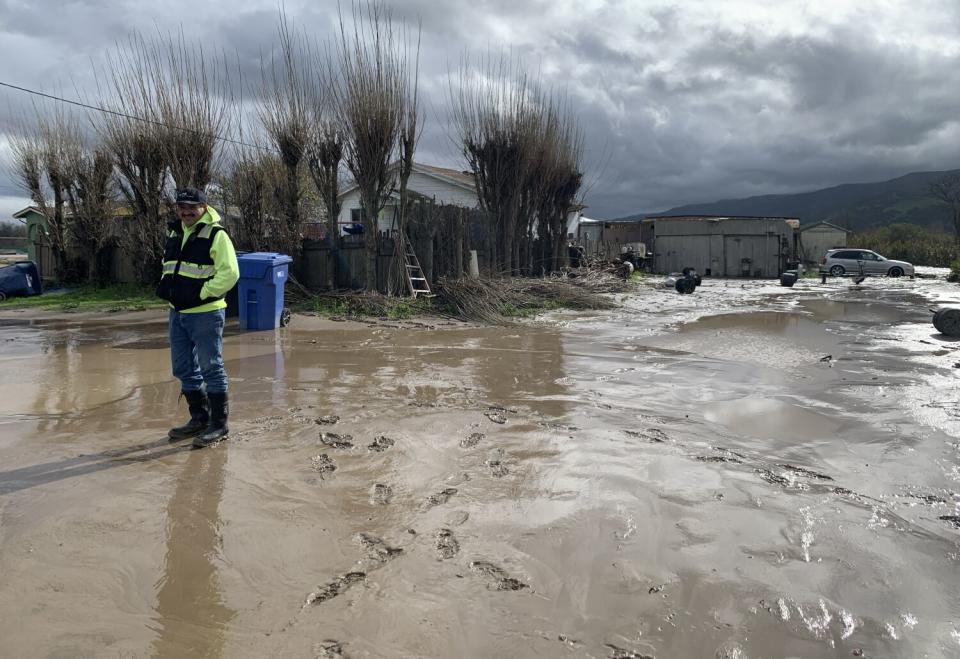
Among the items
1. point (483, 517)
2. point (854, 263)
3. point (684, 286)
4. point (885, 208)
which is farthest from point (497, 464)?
point (885, 208)

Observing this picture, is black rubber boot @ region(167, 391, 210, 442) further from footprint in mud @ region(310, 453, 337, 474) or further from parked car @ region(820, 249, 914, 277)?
parked car @ region(820, 249, 914, 277)

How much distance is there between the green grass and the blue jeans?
10270 millimetres

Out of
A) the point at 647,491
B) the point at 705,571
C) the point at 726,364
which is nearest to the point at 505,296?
the point at 726,364

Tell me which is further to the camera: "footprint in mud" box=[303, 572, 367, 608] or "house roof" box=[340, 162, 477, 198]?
"house roof" box=[340, 162, 477, 198]

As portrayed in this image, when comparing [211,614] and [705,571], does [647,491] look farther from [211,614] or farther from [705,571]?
[211,614]

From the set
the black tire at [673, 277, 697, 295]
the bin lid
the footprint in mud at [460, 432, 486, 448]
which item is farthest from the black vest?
the black tire at [673, 277, 697, 295]

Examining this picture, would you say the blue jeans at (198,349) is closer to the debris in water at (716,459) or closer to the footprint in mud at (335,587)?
the footprint in mud at (335,587)

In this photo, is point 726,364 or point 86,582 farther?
point 726,364

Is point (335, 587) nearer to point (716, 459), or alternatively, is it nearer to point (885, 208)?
point (716, 459)

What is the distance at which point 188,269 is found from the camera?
14.4 ft

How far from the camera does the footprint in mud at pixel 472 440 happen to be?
14.7ft

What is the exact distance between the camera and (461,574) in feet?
9.05

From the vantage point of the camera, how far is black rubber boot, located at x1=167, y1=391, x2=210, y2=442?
450cm

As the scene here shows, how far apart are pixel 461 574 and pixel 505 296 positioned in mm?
11214
